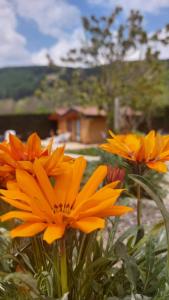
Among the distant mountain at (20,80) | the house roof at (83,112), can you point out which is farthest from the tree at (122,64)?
the distant mountain at (20,80)

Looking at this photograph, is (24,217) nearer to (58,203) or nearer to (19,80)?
(58,203)

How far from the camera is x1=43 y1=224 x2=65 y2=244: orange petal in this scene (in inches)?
27.1

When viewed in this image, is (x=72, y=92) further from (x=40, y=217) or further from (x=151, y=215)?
(x=40, y=217)

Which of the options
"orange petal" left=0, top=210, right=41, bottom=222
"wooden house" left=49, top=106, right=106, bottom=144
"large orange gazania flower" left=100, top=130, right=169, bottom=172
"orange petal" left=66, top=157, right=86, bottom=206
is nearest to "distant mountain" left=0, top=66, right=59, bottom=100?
"wooden house" left=49, top=106, right=106, bottom=144

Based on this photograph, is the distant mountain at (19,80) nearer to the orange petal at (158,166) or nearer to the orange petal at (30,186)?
the orange petal at (158,166)

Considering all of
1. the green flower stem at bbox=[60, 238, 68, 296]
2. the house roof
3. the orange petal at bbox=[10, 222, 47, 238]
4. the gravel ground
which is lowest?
the house roof

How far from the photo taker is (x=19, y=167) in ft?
3.01

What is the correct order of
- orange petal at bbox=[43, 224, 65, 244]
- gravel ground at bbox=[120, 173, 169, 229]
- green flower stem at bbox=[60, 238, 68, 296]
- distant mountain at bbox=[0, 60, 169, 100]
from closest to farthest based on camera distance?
orange petal at bbox=[43, 224, 65, 244]
green flower stem at bbox=[60, 238, 68, 296]
gravel ground at bbox=[120, 173, 169, 229]
distant mountain at bbox=[0, 60, 169, 100]

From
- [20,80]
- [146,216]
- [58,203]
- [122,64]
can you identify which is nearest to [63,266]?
[58,203]

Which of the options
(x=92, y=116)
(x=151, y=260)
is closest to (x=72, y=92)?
(x=92, y=116)

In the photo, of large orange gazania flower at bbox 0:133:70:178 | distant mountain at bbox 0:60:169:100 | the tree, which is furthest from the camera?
distant mountain at bbox 0:60:169:100

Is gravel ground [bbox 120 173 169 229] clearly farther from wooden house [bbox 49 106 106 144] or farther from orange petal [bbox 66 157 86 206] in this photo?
wooden house [bbox 49 106 106 144]

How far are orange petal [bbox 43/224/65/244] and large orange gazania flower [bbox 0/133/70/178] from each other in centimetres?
20

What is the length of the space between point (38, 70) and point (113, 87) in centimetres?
4176
